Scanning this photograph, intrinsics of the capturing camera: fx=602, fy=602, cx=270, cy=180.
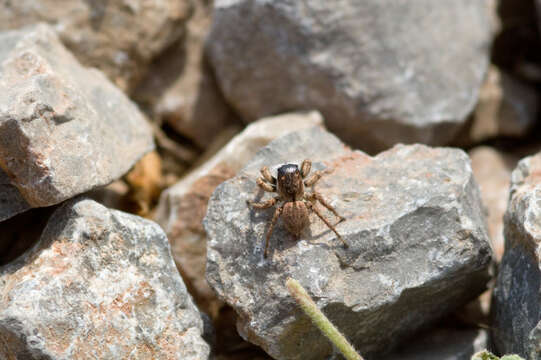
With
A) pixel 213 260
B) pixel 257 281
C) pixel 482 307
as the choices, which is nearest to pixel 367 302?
pixel 257 281

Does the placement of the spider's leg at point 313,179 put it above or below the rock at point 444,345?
above

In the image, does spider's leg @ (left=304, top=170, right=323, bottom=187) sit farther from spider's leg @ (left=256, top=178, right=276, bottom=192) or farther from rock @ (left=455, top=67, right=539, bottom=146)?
rock @ (left=455, top=67, right=539, bottom=146)

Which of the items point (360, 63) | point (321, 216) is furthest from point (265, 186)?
point (360, 63)

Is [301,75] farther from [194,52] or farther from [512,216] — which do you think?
[512,216]

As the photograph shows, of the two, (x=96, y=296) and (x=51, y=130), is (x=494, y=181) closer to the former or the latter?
(x=96, y=296)

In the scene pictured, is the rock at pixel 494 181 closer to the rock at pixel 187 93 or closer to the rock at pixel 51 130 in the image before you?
the rock at pixel 187 93

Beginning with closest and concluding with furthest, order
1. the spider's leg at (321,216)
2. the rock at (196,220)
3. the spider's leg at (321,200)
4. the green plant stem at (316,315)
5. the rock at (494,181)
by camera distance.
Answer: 1. the green plant stem at (316,315)
2. the spider's leg at (321,216)
3. the spider's leg at (321,200)
4. the rock at (196,220)
5. the rock at (494,181)

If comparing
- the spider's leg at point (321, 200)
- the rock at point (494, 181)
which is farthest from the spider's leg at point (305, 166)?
the rock at point (494, 181)

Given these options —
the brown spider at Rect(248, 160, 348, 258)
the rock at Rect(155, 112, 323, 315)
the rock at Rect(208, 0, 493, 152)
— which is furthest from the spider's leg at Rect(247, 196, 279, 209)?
the rock at Rect(208, 0, 493, 152)
